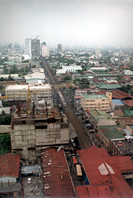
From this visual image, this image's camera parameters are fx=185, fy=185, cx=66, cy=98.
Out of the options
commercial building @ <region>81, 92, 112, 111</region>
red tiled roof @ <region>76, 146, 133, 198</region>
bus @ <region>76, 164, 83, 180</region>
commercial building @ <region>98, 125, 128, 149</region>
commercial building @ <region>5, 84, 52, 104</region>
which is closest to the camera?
red tiled roof @ <region>76, 146, 133, 198</region>

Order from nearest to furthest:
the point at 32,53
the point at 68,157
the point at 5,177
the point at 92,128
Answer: the point at 5,177 → the point at 68,157 → the point at 92,128 → the point at 32,53

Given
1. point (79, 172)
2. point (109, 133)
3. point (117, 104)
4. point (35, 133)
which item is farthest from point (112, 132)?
point (117, 104)

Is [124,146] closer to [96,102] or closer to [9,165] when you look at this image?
[9,165]

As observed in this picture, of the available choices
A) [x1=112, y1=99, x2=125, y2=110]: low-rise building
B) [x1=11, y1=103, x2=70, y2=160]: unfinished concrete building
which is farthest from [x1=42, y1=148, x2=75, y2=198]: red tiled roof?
[x1=112, y1=99, x2=125, y2=110]: low-rise building

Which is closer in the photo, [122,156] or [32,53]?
[122,156]

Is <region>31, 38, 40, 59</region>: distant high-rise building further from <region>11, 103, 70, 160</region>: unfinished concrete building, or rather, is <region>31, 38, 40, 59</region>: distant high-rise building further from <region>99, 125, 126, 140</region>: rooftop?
<region>11, 103, 70, 160</region>: unfinished concrete building

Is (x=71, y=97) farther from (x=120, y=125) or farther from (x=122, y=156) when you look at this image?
(x=122, y=156)

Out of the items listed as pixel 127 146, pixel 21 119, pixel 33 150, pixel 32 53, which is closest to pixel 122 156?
pixel 127 146
